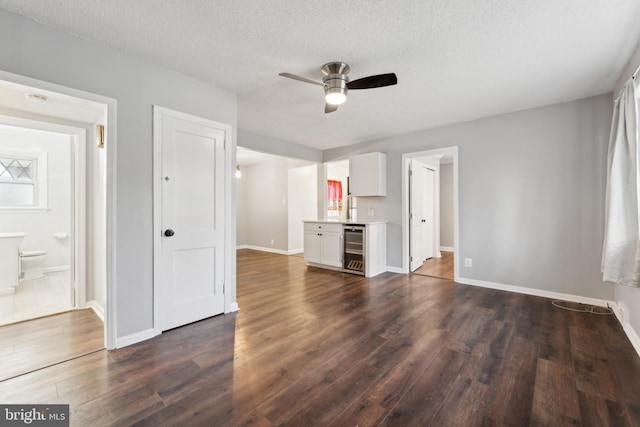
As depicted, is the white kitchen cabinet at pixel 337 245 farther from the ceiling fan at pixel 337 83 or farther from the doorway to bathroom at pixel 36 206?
the doorway to bathroom at pixel 36 206

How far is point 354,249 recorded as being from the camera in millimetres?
4898

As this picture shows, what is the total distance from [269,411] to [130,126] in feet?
7.87

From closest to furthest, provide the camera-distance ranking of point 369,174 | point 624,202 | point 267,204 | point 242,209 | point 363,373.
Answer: point 363,373 → point 624,202 → point 369,174 → point 267,204 → point 242,209

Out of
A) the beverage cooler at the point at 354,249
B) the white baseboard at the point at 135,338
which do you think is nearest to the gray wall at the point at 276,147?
the beverage cooler at the point at 354,249

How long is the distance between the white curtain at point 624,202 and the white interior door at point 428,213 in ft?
11.0

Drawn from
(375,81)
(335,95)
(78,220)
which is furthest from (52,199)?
(375,81)

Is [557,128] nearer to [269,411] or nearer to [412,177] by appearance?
[412,177]

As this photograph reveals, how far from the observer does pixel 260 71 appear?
2.63m

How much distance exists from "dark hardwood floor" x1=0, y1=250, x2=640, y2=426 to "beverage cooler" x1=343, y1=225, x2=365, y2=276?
1.72 meters

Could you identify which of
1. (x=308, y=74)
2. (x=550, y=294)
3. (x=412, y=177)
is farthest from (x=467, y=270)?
(x=308, y=74)

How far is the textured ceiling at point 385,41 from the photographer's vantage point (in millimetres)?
1800

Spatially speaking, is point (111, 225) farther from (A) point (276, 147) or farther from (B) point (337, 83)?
(A) point (276, 147)

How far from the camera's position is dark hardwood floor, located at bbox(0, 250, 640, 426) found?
151 centimetres

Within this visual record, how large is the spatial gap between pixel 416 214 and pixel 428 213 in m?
1.29
